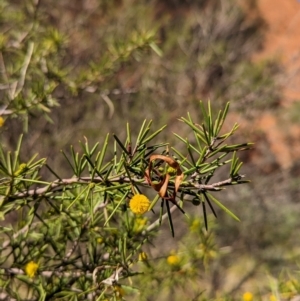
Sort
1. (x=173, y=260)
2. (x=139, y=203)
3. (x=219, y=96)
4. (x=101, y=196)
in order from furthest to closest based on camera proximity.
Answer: (x=219, y=96) → (x=173, y=260) → (x=101, y=196) → (x=139, y=203)

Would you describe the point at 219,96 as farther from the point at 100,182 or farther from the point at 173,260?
the point at 100,182

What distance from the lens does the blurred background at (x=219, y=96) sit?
2.98 meters

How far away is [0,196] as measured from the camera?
694 mm

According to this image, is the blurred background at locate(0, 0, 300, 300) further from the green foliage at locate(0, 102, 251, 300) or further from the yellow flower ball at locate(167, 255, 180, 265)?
the green foliage at locate(0, 102, 251, 300)

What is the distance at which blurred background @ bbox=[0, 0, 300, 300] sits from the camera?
9.78 ft

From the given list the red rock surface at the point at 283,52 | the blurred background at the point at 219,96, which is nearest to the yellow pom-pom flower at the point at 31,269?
the blurred background at the point at 219,96

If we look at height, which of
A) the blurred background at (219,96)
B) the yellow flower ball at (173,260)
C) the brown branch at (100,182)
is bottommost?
the brown branch at (100,182)

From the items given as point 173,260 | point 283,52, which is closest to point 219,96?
point 283,52

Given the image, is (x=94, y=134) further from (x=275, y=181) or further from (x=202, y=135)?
(x=202, y=135)

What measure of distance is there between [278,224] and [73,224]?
2968 millimetres

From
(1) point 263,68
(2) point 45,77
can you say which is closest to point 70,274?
(2) point 45,77

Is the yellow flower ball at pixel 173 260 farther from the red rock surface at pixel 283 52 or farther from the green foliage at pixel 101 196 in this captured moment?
the red rock surface at pixel 283 52

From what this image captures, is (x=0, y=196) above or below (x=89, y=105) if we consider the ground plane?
below

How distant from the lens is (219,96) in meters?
3.20
